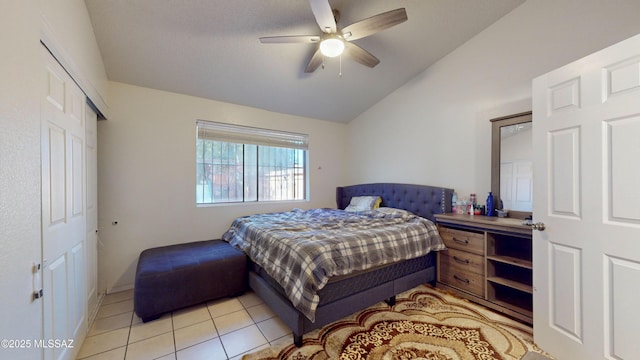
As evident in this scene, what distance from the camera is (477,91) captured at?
291 centimetres

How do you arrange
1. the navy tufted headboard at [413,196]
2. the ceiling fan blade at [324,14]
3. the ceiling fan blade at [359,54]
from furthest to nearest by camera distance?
the navy tufted headboard at [413,196] < the ceiling fan blade at [359,54] < the ceiling fan blade at [324,14]

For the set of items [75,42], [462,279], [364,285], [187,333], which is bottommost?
[187,333]

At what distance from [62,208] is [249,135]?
2.48 m

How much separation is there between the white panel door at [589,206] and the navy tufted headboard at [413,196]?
1.35 metres

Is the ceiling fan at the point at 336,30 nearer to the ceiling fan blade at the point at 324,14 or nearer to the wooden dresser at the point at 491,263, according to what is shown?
the ceiling fan blade at the point at 324,14

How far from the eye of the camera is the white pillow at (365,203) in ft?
12.7

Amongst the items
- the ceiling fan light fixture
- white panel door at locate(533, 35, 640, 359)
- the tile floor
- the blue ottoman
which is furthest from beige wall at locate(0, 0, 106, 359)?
white panel door at locate(533, 35, 640, 359)

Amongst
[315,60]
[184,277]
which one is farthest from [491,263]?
[184,277]

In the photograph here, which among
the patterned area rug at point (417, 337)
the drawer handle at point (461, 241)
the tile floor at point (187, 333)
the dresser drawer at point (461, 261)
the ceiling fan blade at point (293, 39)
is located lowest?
the tile floor at point (187, 333)

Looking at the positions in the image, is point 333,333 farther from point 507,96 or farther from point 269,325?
point 507,96

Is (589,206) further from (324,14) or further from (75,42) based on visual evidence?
(75,42)

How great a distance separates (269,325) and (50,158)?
1.96 meters

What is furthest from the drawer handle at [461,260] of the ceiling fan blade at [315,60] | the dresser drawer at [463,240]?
the ceiling fan blade at [315,60]

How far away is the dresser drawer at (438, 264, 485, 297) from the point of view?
7.86 ft
